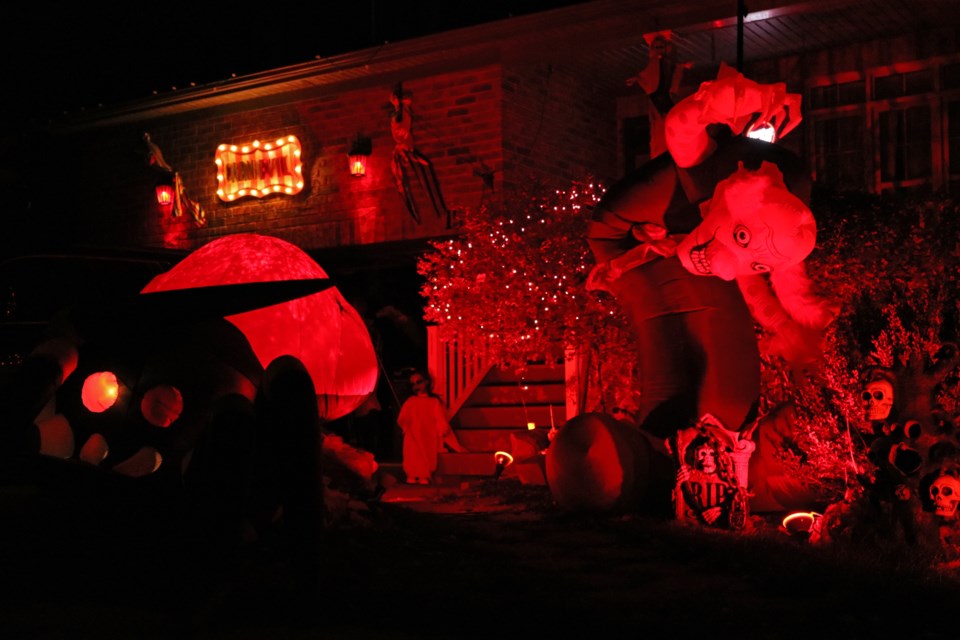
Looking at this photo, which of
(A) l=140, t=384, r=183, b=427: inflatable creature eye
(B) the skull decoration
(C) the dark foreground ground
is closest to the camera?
(C) the dark foreground ground

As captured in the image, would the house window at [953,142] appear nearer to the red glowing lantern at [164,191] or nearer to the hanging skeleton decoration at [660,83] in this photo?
the hanging skeleton decoration at [660,83]

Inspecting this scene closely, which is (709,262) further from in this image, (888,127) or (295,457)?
(888,127)

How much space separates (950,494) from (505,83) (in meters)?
9.31

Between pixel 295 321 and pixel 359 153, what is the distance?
9310 millimetres

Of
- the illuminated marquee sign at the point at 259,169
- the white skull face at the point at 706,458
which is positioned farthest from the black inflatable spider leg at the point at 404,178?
the white skull face at the point at 706,458

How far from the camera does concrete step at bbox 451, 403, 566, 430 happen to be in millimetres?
14466

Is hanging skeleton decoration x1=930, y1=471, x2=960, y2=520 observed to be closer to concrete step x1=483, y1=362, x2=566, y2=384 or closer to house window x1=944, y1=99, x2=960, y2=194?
concrete step x1=483, y1=362, x2=566, y2=384

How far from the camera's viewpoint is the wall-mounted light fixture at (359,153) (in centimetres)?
1560

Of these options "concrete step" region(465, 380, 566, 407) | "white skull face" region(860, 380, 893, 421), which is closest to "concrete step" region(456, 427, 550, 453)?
"concrete step" region(465, 380, 566, 407)

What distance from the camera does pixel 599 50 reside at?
14852 millimetres

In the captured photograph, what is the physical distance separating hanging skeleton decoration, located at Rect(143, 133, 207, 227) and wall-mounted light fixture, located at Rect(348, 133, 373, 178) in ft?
9.80

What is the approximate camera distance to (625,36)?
14273 mm

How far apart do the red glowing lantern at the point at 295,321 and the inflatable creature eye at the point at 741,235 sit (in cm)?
231

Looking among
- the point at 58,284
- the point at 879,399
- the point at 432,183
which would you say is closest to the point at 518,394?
the point at 432,183
